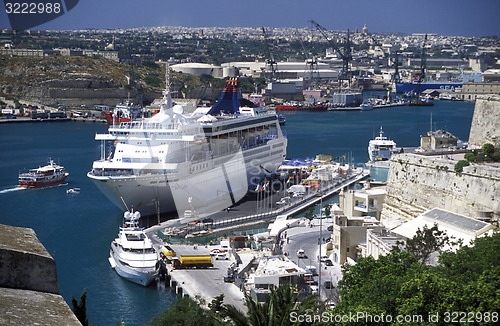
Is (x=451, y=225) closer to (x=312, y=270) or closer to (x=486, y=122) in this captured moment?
(x=312, y=270)

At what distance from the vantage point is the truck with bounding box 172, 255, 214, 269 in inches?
320

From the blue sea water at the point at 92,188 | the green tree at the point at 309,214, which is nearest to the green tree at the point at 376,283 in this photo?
the blue sea water at the point at 92,188

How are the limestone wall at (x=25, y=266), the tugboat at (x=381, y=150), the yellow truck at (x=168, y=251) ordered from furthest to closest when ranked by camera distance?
the tugboat at (x=381, y=150) → the yellow truck at (x=168, y=251) → the limestone wall at (x=25, y=266)

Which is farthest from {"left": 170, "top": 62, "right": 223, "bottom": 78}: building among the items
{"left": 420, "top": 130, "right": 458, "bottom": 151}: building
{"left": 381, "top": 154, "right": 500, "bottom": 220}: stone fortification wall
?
{"left": 381, "top": 154, "right": 500, "bottom": 220}: stone fortification wall

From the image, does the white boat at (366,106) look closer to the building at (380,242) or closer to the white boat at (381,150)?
the white boat at (381,150)

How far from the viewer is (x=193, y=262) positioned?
814 cm

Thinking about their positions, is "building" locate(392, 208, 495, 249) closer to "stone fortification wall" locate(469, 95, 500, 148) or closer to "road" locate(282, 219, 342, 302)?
"road" locate(282, 219, 342, 302)

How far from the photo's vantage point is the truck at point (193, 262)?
26.7ft

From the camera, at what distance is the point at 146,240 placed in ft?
28.0

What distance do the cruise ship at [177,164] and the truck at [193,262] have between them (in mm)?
2683

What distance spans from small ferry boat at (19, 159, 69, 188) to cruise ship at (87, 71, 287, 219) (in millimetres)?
2172

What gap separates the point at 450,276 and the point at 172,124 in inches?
296

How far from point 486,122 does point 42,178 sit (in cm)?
707

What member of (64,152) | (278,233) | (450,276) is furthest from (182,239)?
(64,152)
